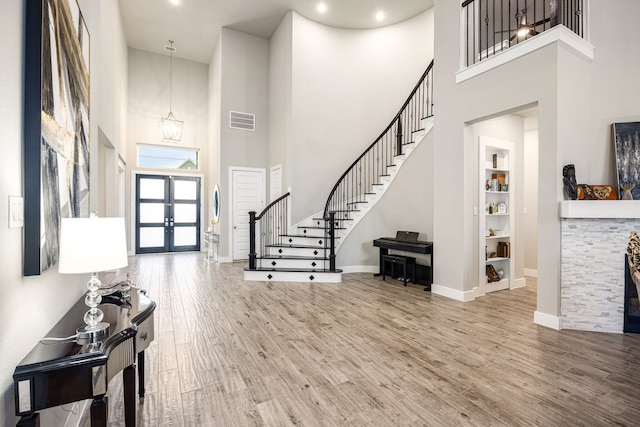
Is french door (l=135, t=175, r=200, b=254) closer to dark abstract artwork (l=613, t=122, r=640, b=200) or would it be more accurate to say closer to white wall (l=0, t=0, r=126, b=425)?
white wall (l=0, t=0, r=126, b=425)

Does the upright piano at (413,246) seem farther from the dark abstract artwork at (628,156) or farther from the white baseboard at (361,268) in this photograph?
the dark abstract artwork at (628,156)

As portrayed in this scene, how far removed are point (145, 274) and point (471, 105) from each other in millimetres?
6592

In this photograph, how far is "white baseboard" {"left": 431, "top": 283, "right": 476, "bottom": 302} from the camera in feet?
15.2

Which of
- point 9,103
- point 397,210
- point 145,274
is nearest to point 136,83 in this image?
point 145,274

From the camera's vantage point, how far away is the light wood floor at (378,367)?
6.78 ft

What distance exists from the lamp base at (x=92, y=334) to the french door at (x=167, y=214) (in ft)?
28.3

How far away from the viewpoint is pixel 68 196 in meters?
A: 1.98

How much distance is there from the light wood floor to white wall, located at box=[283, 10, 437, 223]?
363 centimetres

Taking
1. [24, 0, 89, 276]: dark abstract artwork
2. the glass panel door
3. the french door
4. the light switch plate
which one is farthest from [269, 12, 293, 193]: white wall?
the light switch plate

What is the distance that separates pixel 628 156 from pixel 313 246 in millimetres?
4872

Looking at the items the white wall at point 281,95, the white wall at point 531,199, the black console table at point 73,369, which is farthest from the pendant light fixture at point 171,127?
the white wall at point 531,199

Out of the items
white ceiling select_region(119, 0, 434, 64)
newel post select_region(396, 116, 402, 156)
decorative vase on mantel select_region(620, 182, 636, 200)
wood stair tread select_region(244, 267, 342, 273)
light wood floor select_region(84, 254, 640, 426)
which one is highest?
white ceiling select_region(119, 0, 434, 64)

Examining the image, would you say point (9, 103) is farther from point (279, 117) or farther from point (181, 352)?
point (279, 117)

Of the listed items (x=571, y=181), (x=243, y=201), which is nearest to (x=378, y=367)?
(x=571, y=181)
